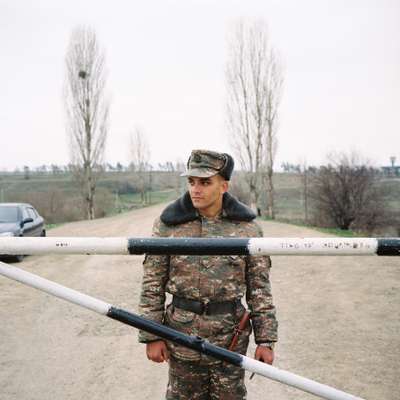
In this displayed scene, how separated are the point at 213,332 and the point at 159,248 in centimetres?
88

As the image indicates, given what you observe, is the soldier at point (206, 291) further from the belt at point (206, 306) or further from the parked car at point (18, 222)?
the parked car at point (18, 222)

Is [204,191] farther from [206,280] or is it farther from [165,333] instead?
[165,333]

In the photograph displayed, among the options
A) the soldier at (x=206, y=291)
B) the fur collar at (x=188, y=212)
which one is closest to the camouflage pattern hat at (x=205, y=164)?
the soldier at (x=206, y=291)

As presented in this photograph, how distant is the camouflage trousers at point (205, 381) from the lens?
Result: 2010 millimetres

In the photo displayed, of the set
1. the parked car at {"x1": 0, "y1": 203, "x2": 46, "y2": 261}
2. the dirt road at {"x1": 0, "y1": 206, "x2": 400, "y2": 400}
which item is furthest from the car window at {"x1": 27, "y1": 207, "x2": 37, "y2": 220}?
the dirt road at {"x1": 0, "y1": 206, "x2": 400, "y2": 400}

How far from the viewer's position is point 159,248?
130 cm

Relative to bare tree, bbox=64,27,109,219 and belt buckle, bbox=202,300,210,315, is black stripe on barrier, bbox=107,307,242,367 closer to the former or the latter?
belt buckle, bbox=202,300,210,315

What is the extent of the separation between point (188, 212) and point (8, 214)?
892 centimetres

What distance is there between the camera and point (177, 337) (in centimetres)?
146

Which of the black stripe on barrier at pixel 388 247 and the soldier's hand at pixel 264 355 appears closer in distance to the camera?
the black stripe on barrier at pixel 388 247

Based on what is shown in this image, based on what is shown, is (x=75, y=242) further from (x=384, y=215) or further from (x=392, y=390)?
(x=384, y=215)

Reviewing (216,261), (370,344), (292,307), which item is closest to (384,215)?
(292,307)

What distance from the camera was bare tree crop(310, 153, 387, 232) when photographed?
18094 mm

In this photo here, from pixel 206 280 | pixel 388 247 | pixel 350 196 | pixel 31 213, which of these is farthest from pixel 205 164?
pixel 350 196
